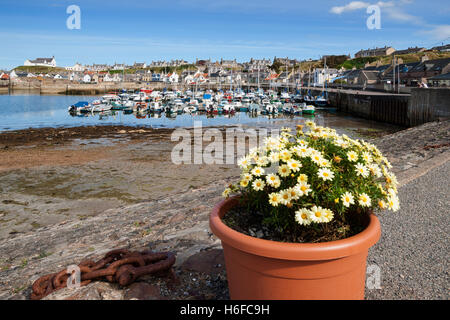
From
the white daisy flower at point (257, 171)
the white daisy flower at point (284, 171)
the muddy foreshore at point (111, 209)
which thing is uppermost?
the white daisy flower at point (284, 171)

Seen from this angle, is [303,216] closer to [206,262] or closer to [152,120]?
[206,262]

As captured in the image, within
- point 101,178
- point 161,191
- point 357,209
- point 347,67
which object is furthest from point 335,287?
point 347,67

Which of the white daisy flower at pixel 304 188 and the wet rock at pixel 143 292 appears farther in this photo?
the wet rock at pixel 143 292

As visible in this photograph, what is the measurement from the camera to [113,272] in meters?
2.99

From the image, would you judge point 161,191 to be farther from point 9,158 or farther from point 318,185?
point 9,158

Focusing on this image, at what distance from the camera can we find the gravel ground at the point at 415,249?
3150 mm

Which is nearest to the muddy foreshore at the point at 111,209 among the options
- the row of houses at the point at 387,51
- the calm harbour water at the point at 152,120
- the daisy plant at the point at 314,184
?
the daisy plant at the point at 314,184

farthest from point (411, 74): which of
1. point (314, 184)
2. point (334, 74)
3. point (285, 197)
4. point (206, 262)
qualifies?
point (285, 197)

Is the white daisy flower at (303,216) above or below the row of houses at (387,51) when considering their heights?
below

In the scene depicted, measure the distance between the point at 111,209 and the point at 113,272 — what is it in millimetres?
6745

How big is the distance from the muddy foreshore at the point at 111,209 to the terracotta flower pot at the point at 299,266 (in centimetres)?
75

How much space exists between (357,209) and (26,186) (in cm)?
1368

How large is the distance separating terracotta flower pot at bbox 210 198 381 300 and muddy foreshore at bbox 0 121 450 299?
29.5 inches

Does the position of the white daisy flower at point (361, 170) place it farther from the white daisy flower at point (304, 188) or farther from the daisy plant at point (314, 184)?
the white daisy flower at point (304, 188)
